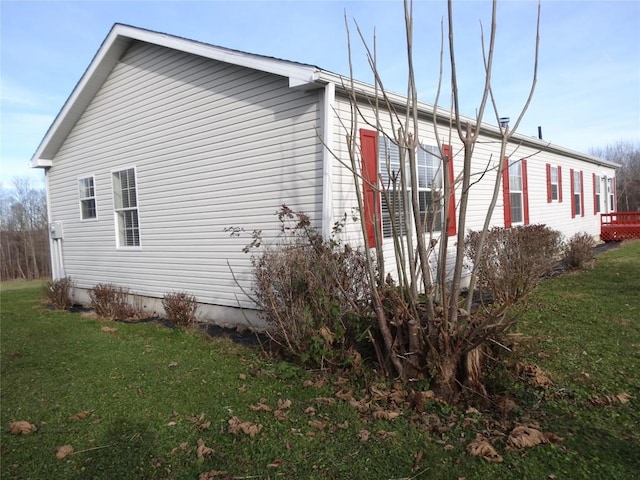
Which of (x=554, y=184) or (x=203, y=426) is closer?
(x=203, y=426)

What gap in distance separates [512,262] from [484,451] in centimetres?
416

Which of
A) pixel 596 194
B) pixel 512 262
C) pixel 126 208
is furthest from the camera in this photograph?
pixel 596 194

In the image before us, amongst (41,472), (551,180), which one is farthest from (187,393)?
(551,180)

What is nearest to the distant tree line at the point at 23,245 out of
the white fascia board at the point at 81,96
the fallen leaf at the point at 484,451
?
the white fascia board at the point at 81,96

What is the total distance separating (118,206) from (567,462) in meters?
9.24

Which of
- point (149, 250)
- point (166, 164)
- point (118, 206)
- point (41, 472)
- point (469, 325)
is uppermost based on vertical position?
point (166, 164)

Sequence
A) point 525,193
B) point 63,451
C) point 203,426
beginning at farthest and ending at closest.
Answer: point 525,193 < point 203,426 < point 63,451

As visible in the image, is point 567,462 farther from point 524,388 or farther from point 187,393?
point 187,393

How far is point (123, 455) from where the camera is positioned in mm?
3266

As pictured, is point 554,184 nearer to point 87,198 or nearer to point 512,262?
point 512,262

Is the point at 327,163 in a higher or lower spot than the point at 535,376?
higher

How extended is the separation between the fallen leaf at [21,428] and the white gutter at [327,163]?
3.60m

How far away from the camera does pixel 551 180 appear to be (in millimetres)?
13266

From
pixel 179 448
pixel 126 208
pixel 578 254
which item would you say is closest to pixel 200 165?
pixel 126 208
